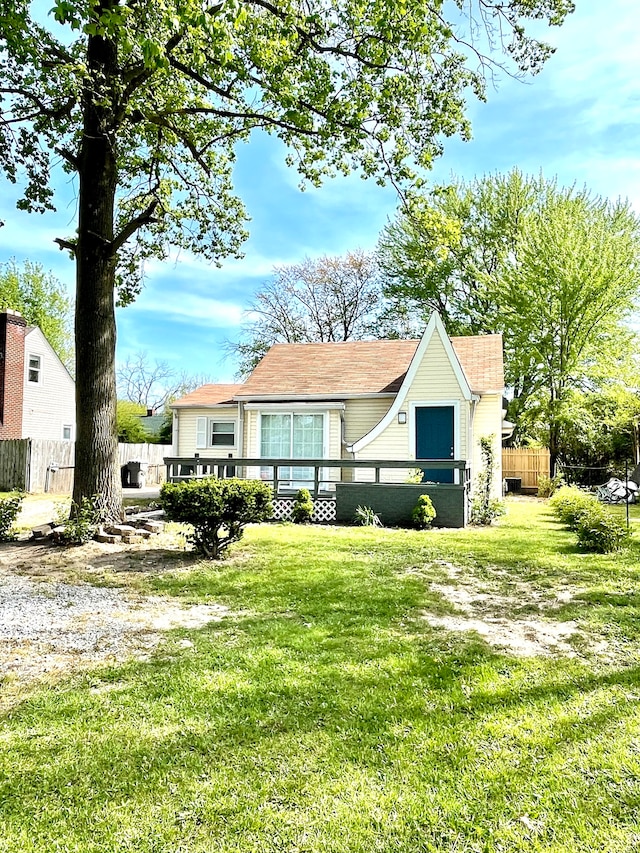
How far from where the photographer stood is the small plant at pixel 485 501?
11711 millimetres

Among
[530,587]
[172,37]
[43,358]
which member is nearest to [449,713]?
[530,587]

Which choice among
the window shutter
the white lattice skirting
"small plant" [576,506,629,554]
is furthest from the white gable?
the window shutter

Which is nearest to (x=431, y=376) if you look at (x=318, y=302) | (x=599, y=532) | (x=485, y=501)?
(x=485, y=501)

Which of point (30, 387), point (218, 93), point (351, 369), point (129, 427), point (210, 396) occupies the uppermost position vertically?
point (218, 93)

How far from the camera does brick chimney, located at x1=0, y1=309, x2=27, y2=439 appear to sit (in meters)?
23.3

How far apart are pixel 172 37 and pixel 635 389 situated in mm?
19608

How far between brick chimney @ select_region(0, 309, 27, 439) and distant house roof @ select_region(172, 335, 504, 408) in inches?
500

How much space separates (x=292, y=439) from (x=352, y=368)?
10.3ft

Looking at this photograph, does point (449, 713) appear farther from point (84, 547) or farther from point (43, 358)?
point (43, 358)

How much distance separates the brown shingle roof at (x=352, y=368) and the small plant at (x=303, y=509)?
4.40 meters

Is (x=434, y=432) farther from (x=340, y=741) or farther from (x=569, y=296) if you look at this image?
(x=569, y=296)

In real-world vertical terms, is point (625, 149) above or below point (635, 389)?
above

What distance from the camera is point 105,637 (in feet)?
15.6

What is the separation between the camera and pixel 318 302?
34.1m
